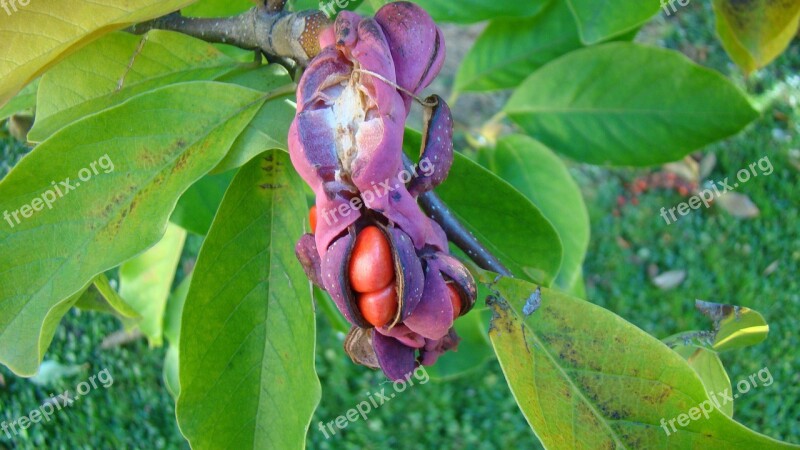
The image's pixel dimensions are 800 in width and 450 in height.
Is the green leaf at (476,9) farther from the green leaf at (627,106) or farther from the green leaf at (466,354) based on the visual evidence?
the green leaf at (466,354)

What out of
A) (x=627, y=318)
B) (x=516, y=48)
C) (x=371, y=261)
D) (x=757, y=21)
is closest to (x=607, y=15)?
(x=757, y=21)

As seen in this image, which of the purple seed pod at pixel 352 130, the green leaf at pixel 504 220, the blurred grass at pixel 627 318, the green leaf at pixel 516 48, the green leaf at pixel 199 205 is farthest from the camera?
the blurred grass at pixel 627 318

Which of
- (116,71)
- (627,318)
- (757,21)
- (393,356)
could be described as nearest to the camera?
(393,356)

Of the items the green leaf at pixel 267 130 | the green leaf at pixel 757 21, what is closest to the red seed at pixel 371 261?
the green leaf at pixel 267 130

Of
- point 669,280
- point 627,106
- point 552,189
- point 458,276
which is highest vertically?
point 458,276

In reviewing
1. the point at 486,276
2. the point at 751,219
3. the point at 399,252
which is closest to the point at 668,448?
the point at 486,276

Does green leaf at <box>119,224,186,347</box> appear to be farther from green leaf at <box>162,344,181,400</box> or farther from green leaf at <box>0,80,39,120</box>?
green leaf at <box>0,80,39,120</box>

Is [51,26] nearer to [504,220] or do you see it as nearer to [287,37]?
[287,37]

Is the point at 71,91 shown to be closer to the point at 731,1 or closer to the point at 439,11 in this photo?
the point at 439,11
